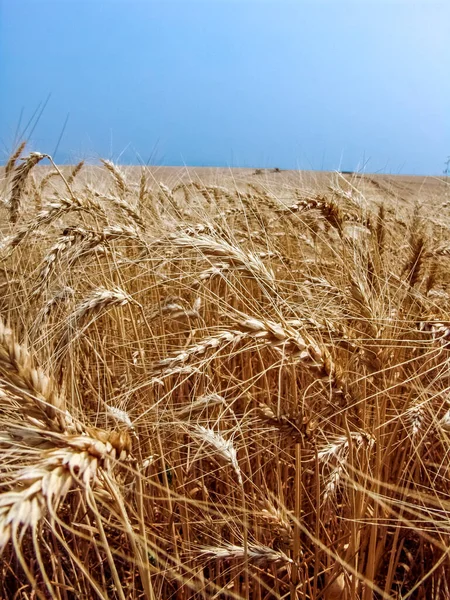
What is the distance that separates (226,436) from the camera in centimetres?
173

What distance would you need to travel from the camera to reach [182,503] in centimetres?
156

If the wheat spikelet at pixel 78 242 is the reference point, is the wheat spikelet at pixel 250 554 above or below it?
below

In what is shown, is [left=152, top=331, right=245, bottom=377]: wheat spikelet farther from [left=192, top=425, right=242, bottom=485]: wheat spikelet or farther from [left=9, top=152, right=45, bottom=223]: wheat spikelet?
[left=9, top=152, right=45, bottom=223]: wheat spikelet

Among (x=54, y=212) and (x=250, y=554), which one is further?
(x=54, y=212)

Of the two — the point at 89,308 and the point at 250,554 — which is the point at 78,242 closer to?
the point at 89,308

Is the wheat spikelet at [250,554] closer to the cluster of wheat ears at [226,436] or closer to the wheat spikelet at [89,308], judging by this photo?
the cluster of wheat ears at [226,436]

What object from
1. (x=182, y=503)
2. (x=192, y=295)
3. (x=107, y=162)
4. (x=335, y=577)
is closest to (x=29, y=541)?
(x=182, y=503)

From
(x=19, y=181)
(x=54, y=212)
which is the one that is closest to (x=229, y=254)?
(x=54, y=212)

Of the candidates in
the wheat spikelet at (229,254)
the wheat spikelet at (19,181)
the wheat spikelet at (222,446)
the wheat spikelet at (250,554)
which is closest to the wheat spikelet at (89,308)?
the wheat spikelet at (229,254)

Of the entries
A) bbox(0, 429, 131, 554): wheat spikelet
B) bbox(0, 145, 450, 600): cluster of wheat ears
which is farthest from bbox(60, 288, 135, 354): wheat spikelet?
bbox(0, 429, 131, 554): wheat spikelet

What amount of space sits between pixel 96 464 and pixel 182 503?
87 cm

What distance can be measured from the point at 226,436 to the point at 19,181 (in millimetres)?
1429

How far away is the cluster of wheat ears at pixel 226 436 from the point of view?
890mm

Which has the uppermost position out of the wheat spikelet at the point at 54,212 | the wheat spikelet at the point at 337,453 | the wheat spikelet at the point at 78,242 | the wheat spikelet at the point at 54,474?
the wheat spikelet at the point at 54,212
